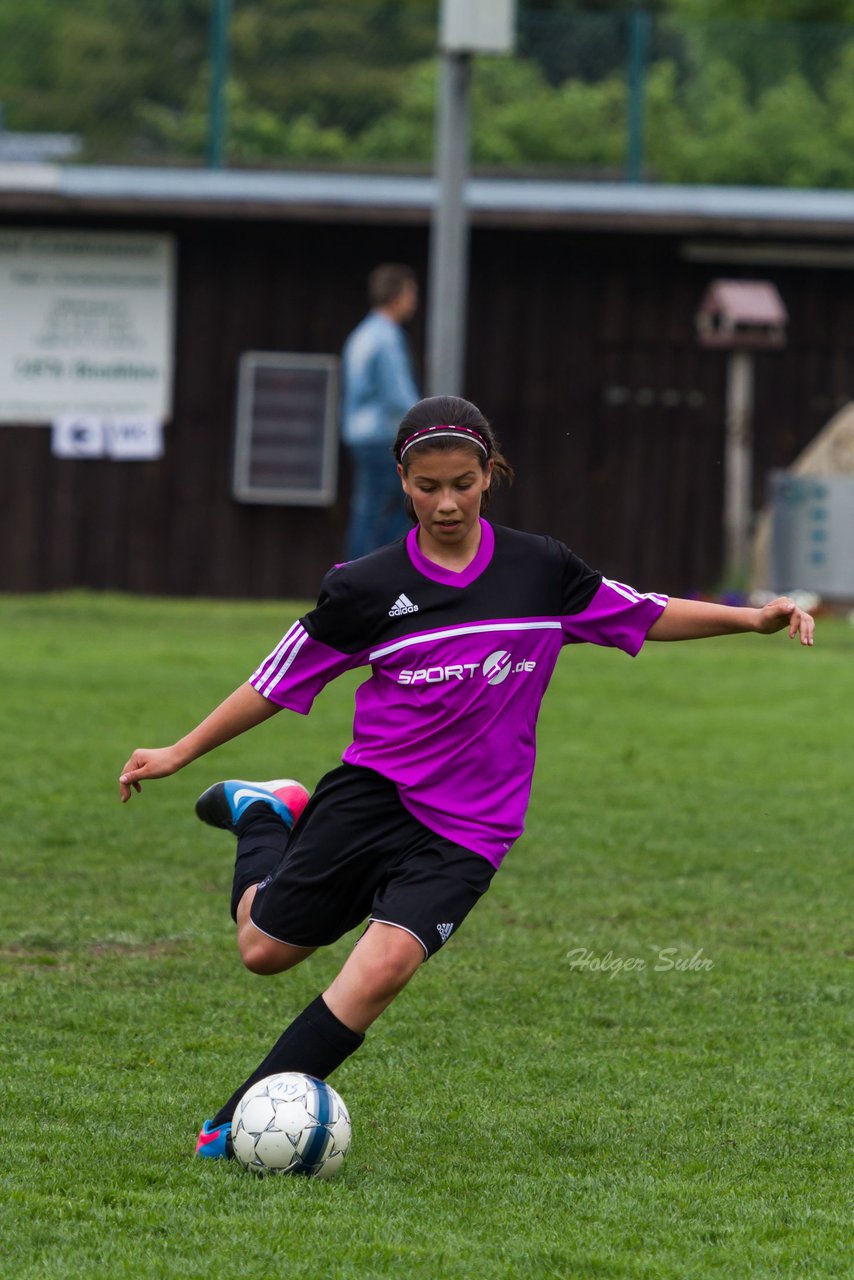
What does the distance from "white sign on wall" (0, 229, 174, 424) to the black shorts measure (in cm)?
1243

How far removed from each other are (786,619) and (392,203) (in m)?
12.2

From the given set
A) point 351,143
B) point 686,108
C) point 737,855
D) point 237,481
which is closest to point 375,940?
point 737,855

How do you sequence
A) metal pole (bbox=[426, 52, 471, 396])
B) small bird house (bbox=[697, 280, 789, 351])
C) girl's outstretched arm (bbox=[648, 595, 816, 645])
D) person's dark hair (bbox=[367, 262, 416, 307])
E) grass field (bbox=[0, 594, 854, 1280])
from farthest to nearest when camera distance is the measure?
small bird house (bbox=[697, 280, 789, 351])
person's dark hair (bbox=[367, 262, 416, 307])
metal pole (bbox=[426, 52, 471, 396])
girl's outstretched arm (bbox=[648, 595, 816, 645])
grass field (bbox=[0, 594, 854, 1280])

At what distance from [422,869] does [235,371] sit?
12.7m

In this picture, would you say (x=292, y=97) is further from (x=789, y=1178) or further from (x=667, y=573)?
(x=789, y=1178)

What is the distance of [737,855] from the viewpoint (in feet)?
25.1

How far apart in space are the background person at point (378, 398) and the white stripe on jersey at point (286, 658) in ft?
27.2

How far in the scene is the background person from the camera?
1271 centimetres

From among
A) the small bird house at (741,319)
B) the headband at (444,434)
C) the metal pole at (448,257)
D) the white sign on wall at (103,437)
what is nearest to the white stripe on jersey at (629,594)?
the headband at (444,434)

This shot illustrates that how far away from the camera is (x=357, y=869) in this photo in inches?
174

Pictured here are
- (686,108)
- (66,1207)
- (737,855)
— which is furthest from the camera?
(686,108)

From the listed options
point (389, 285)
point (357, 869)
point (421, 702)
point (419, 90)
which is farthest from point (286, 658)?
point (419, 90)

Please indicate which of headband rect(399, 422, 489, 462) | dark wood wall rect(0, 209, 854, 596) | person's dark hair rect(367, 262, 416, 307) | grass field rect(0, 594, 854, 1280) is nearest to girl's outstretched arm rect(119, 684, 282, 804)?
headband rect(399, 422, 489, 462)

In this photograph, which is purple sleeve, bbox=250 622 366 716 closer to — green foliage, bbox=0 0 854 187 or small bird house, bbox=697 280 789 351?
small bird house, bbox=697 280 789 351
